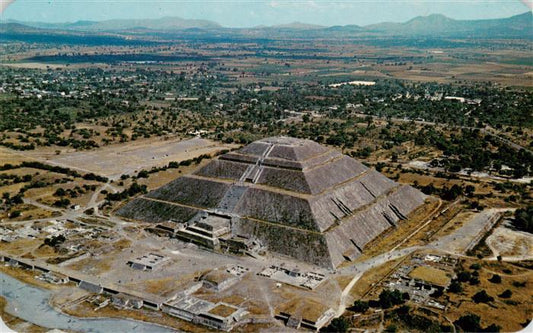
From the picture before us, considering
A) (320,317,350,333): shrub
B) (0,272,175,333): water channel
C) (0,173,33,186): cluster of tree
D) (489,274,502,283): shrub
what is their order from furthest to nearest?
(0,173,33,186): cluster of tree < (489,274,502,283): shrub < (0,272,175,333): water channel < (320,317,350,333): shrub

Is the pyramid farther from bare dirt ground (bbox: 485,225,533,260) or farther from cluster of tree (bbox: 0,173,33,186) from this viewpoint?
cluster of tree (bbox: 0,173,33,186)

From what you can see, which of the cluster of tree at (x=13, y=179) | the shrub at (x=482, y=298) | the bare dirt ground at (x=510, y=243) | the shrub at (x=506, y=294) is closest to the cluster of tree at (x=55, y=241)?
the cluster of tree at (x=13, y=179)

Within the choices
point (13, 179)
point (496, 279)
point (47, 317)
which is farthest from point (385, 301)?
point (13, 179)

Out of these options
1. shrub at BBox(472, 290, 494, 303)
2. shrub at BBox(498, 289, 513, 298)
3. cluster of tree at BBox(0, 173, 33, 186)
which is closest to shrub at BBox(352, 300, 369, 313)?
shrub at BBox(472, 290, 494, 303)

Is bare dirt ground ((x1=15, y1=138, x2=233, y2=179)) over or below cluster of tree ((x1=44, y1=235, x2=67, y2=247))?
below

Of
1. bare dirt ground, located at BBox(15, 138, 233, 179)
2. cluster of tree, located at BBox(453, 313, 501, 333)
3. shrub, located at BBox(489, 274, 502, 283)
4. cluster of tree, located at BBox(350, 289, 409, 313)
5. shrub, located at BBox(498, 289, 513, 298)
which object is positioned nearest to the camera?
cluster of tree, located at BBox(453, 313, 501, 333)

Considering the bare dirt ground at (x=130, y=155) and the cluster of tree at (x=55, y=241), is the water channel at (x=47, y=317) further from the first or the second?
the bare dirt ground at (x=130, y=155)

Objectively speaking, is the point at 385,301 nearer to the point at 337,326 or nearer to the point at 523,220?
the point at 337,326

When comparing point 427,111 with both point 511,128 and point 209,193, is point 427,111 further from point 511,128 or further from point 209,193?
point 209,193
